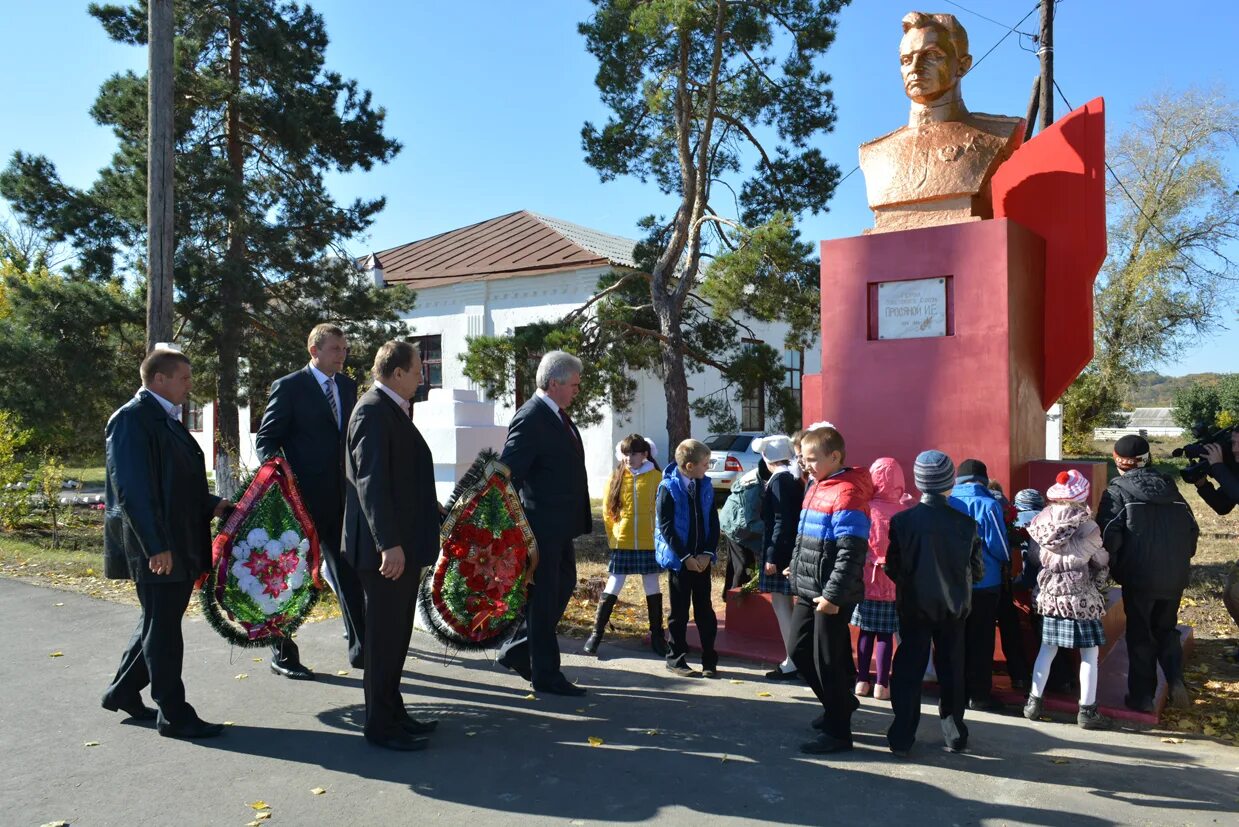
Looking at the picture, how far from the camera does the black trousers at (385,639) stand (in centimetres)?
409

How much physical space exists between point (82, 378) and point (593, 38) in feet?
28.9

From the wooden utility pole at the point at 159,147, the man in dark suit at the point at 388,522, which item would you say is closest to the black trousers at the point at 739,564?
A: the man in dark suit at the point at 388,522

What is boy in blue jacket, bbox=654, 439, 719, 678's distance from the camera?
559 centimetres

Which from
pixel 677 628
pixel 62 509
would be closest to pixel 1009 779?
pixel 677 628

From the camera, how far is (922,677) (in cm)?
414

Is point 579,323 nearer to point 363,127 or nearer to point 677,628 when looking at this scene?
point 363,127

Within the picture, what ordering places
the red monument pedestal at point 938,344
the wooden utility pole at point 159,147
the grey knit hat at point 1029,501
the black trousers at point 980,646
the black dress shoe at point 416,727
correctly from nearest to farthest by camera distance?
the black dress shoe at point 416,727 < the black trousers at point 980,646 < the grey knit hat at point 1029,501 < the red monument pedestal at point 938,344 < the wooden utility pole at point 159,147

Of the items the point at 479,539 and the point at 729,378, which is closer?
the point at 479,539

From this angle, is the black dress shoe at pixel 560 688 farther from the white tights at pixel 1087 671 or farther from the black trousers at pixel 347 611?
the white tights at pixel 1087 671

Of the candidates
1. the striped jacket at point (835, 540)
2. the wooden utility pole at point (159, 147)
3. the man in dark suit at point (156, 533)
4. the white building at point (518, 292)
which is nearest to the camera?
the striped jacket at point (835, 540)

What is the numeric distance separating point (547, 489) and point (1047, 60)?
12573mm

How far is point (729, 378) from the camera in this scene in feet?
46.1

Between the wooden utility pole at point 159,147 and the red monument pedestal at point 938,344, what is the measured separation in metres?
7.24

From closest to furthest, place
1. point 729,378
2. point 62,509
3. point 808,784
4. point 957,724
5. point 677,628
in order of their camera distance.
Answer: point 808,784
point 957,724
point 677,628
point 62,509
point 729,378
